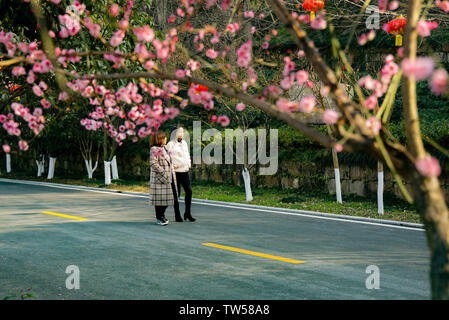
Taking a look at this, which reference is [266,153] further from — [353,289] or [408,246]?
[353,289]

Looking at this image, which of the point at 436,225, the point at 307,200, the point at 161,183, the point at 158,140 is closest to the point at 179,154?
the point at 161,183

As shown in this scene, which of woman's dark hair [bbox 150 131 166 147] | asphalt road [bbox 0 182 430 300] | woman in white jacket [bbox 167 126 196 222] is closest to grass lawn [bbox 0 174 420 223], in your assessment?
asphalt road [bbox 0 182 430 300]

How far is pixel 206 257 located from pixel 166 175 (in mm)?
3645

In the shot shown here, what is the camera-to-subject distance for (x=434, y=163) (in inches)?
123

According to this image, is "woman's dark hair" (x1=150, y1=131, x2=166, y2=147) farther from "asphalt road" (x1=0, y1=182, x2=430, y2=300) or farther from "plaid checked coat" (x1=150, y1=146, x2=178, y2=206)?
"asphalt road" (x1=0, y1=182, x2=430, y2=300)

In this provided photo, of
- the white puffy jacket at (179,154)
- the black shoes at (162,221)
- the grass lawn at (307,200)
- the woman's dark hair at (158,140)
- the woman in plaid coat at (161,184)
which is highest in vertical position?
the woman's dark hair at (158,140)

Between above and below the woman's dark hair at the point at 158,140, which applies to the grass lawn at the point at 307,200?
below

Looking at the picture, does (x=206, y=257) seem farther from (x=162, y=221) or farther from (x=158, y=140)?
(x=162, y=221)

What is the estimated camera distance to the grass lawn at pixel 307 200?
14817 mm

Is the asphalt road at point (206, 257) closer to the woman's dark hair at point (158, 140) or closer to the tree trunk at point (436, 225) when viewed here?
the woman's dark hair at point (158, 140)

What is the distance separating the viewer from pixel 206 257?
898 centimetres

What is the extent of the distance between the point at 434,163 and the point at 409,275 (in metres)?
5.07

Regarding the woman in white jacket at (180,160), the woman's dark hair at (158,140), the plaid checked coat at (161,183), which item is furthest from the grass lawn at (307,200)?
the woman's dark hair at (158,140)
